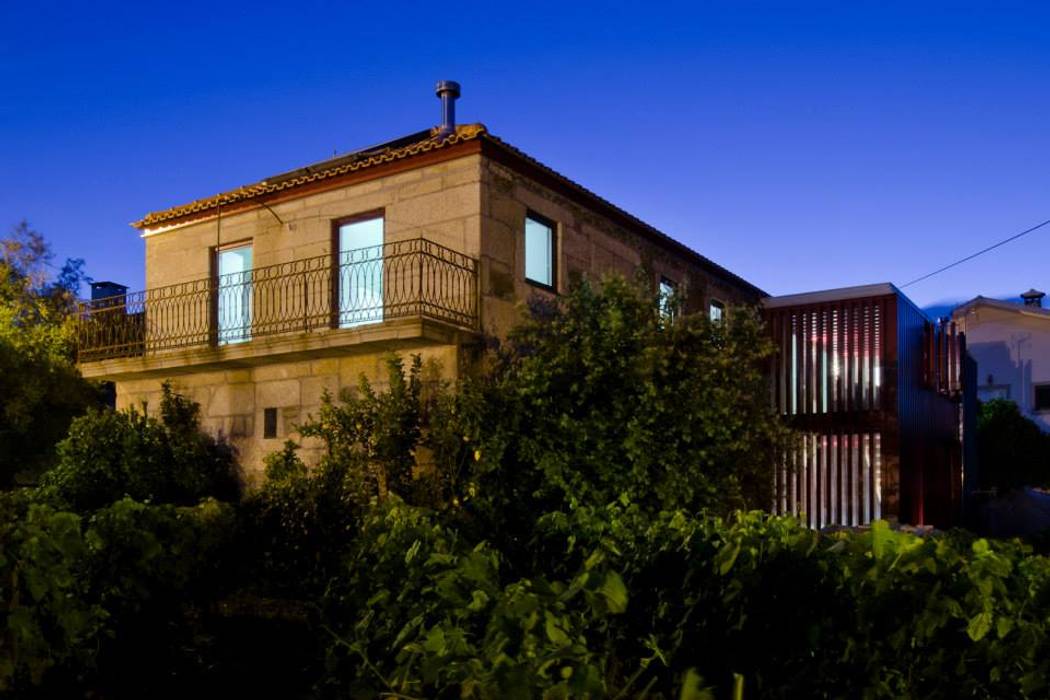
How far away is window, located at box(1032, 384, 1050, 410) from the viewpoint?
92.5ft

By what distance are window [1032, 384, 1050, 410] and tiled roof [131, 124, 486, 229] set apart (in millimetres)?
23563

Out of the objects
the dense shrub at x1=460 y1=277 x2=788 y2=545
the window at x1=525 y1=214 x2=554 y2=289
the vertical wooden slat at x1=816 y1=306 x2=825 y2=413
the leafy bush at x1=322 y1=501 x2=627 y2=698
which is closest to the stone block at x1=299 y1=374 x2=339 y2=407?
the dense shrub at x1=460 y1=277 x2=788 y2=545

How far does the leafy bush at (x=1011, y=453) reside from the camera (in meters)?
23.0

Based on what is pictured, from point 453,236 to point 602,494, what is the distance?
4412 millimetres

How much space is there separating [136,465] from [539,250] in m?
6.41

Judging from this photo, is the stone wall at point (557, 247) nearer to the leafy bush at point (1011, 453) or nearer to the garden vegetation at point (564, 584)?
the garden vegetation at point (564, 584)

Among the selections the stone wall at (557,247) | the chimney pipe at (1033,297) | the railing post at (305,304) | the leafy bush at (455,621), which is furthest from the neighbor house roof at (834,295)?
the chimney pipe at (1033,297)

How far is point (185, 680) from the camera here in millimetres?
4504

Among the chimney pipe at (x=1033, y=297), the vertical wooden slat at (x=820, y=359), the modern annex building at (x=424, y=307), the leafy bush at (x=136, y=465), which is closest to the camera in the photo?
the leafy bush at (x=136, y=465)

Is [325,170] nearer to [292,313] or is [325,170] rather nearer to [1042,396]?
[292,313]

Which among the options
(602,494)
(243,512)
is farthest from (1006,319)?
(243,512)

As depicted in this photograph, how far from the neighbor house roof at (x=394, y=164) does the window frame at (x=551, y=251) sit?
52cm

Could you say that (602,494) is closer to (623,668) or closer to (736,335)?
(736,335)

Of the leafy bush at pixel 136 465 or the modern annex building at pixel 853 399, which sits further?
the modern annex building at pixel 853 399
